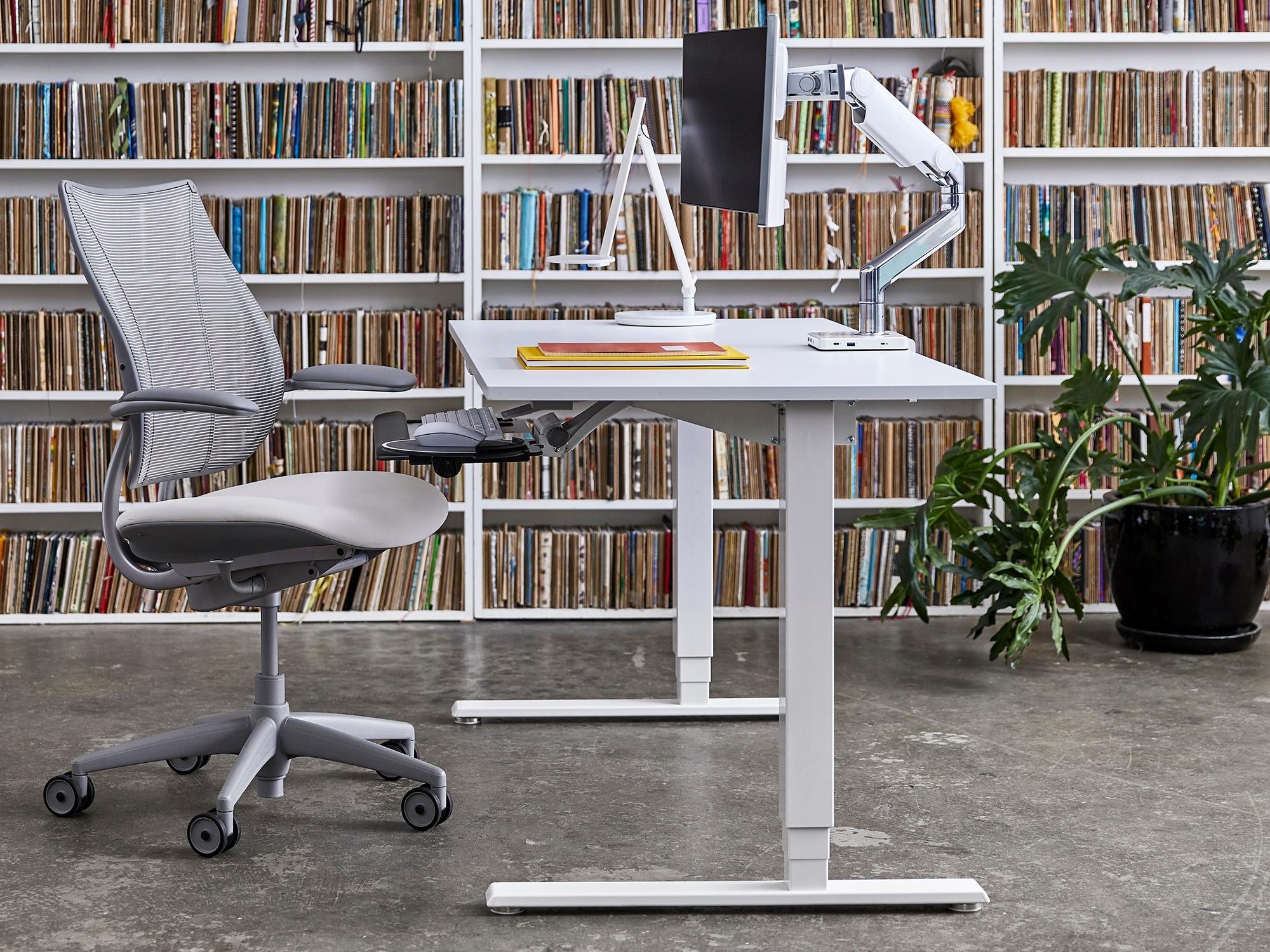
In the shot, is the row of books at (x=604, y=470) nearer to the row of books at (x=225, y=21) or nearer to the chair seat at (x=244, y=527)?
the row of books at (x=225, y=21)

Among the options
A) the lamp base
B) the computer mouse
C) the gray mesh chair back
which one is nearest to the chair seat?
the gray mesh chair back

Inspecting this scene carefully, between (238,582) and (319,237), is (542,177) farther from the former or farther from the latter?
(238,582)

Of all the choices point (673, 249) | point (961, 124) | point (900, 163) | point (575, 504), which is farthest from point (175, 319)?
point (961, 124)

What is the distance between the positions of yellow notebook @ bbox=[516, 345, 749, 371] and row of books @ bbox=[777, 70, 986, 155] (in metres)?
1.96

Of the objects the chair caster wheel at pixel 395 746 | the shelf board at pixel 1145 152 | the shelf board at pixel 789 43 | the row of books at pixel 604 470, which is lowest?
the chair caster wheel at pixel 395 746

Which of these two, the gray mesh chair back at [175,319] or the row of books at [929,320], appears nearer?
the gray mesh chair back at [175,319]

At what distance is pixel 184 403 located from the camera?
2402 millimetres

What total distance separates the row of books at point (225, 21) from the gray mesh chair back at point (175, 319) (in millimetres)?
1361

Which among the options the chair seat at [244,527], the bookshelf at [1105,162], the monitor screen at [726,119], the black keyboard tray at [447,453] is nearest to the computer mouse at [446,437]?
the black keyboard tray at [447,453]

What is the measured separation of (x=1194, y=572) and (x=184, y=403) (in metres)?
2.55

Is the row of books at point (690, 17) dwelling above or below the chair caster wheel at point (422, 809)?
above

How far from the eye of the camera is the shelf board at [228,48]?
4098 millimetres

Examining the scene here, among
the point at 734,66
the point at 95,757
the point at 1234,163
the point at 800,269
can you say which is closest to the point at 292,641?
the point at 95,757

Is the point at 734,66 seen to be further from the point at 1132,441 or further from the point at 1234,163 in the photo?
the point at 1234,163
